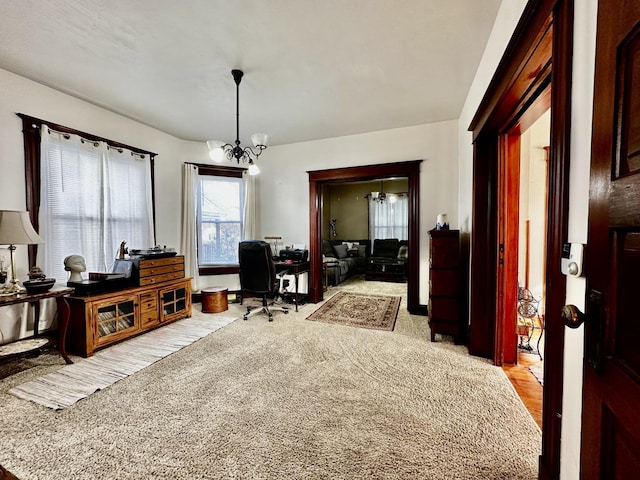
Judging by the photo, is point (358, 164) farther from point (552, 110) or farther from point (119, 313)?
point (119, 313)

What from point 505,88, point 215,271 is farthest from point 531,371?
point 215,271

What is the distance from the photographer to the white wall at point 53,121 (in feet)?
8.30

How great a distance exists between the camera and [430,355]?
2559 millimetres

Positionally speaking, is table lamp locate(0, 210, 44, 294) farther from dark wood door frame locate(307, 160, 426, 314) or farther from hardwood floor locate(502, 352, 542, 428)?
hardwood floor locate(502, 352, 542, 428)

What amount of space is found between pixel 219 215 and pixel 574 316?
4.71 m

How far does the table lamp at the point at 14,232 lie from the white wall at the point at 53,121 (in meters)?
0.58

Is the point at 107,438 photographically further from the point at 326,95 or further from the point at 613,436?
the point at 326,95

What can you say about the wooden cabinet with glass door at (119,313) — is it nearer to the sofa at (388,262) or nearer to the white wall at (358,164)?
the white wall at (358,164)

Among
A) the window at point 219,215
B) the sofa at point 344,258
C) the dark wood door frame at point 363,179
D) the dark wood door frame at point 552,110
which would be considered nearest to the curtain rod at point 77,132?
the window at point 219,215

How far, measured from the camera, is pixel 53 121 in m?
2.85

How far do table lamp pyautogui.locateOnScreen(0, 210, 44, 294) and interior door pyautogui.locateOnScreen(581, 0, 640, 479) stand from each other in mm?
3410

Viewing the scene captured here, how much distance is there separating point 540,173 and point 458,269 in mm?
1751

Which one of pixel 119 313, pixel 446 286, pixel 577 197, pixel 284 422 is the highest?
pixel 577 197

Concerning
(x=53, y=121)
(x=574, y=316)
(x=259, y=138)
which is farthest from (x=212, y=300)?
(x=574, y=316)
